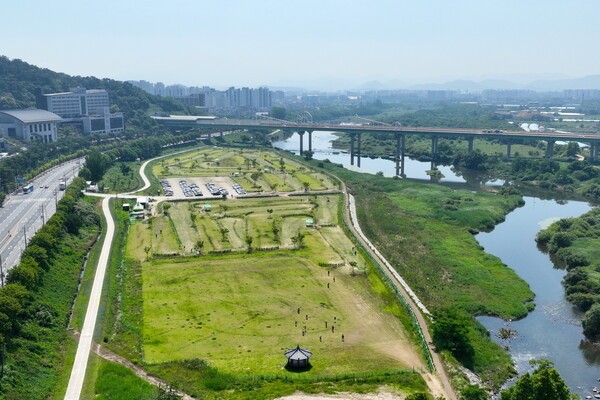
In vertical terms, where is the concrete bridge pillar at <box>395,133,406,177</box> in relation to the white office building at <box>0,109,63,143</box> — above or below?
below

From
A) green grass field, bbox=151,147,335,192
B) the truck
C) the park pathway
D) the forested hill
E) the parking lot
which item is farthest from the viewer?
the forested hill

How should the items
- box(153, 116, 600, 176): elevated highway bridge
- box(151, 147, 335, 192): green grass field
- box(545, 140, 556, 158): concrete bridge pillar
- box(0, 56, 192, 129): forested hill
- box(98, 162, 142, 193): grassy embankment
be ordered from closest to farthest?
box(98, 162, 142, 193): grassy embankment, box(151, 147, 335, 192): green grass field, box(153, 116, 600, 176): elevated highway bridge, box(545, 140, 556, 158): concrete bridge pillar, box(0, 56, 192, 129): forested hill

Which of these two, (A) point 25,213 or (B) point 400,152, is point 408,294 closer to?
(A) point 25,213

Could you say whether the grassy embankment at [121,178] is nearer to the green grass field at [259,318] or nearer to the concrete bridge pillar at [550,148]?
the green grass field at [259,318]

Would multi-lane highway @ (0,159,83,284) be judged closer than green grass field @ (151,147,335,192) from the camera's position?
Yes

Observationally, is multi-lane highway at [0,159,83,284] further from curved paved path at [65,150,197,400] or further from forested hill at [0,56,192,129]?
forested hill at [0,56,192,129]

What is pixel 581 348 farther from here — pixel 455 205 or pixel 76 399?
pixel 455 205

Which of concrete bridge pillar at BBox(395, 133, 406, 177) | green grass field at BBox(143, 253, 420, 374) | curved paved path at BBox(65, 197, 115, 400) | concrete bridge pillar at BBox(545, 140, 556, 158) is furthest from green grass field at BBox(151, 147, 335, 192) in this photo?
concrete bridge pillar at BBox(545, 140, 556, 158)

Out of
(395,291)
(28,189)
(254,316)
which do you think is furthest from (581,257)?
(28,189)
